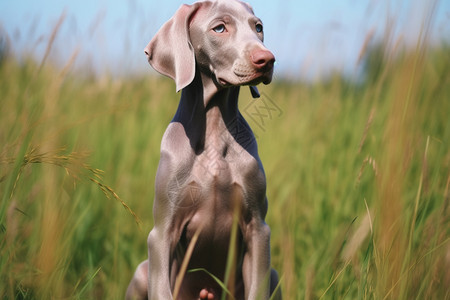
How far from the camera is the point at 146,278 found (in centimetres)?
220

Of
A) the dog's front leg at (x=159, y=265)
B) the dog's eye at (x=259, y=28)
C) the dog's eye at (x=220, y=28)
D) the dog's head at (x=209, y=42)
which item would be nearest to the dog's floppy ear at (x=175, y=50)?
the dog's head at (x=209, y=42)

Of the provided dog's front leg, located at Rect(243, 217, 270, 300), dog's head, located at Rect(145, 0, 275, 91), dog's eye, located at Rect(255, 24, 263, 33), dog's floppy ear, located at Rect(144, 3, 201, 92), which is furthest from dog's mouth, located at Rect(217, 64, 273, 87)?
dog's front leg, located at Rect(243, 217, 270, 300)

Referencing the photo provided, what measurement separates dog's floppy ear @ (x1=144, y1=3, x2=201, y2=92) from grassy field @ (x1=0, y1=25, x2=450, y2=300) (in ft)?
1.19

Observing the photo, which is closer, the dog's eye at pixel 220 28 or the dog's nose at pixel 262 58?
the dog's nose at pixel 262 58

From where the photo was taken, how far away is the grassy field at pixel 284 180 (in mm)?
1698

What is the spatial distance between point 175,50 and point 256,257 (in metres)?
0.94

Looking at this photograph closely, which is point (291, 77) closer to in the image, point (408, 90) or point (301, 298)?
point (301, 298)

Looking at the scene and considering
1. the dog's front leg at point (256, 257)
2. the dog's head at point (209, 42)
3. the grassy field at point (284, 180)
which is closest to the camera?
the grassy field at point (284, 180)

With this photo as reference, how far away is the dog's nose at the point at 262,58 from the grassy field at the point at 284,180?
1.50ft

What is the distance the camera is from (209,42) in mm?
1978

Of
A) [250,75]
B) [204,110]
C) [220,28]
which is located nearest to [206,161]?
[204,110]

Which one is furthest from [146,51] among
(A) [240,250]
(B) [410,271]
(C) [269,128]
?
(C) [269,128]

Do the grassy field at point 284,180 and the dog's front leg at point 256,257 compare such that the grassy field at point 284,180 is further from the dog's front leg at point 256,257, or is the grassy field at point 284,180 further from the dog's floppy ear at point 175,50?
the dog's floppy ear at point 175,50

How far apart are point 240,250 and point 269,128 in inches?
89.5
